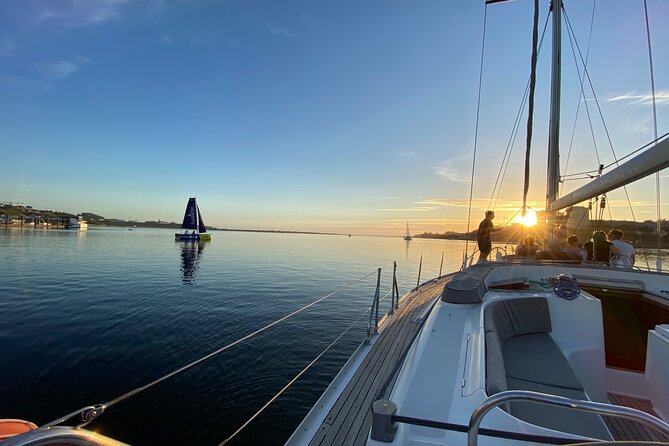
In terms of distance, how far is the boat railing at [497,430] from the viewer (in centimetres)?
110

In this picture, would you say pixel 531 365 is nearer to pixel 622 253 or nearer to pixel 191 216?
pixel 622 253

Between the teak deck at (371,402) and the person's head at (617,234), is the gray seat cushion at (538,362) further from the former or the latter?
the person's head at (617,234)

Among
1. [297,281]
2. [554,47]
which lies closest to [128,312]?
[297,281]

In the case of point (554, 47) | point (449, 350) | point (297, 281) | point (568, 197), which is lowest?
point (297, 281)

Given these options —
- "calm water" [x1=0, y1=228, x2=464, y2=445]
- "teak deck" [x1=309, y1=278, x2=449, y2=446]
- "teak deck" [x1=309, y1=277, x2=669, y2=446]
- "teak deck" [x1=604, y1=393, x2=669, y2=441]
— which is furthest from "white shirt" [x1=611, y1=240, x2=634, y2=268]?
"calm water" [x1=0, y1=228, x2=464, y2=445]

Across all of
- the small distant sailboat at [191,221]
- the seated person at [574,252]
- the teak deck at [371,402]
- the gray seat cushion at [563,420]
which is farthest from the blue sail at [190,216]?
the gray seat cushion at [563,420]

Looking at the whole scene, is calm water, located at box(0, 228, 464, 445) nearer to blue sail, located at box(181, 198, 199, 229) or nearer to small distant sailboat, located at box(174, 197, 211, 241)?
small distant sailboat, located at box(174, 197, 211, 241)

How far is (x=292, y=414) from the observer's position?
13.8ft

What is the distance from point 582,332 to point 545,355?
76 cm

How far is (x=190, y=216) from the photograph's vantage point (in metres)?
43.6

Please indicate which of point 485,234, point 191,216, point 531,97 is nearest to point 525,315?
point 485,234

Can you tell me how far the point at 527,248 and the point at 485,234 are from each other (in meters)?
1.64

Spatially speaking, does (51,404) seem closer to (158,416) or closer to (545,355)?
(158,416)

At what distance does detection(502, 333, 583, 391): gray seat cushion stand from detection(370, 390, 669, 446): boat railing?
1.57m
